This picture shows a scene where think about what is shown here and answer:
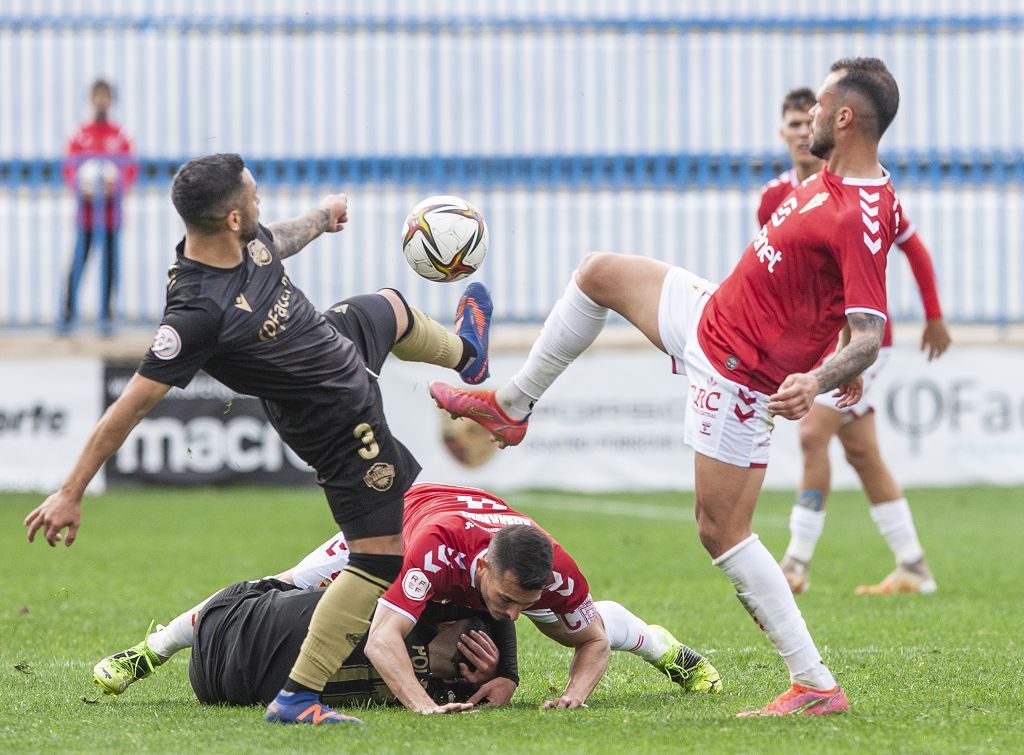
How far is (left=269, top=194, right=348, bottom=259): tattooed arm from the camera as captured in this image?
5.58m

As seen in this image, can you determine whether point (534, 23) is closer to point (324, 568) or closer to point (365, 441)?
point (324, 568)

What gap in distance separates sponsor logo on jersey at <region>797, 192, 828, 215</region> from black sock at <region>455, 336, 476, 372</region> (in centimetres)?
174

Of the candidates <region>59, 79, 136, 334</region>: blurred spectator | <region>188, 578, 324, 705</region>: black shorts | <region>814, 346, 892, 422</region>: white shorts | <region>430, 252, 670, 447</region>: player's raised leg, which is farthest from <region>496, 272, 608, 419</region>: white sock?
<region>59, 79, 136, 334</region>: blurred spectator

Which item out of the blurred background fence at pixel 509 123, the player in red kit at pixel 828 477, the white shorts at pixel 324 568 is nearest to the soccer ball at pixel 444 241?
the white shorts at pixel 324 568

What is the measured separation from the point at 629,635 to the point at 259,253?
2042 millimetres

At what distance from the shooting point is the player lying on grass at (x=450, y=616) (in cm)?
539

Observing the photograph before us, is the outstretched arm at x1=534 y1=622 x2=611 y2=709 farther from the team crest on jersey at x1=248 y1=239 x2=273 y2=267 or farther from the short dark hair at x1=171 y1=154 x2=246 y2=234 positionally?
the short dark hair at x1=171 y1=154 x2=246 y2=234

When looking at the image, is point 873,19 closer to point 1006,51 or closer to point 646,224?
point 1006,51

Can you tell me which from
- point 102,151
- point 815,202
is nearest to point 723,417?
point 815,202

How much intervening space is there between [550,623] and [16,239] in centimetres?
1228

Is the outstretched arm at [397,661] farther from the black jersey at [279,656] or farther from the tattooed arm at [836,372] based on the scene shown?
the tattooed arm at [836,372]

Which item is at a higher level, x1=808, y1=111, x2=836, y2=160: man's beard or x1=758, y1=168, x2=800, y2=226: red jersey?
x1=808, y1=111, x2=836, y2=160: man's beard

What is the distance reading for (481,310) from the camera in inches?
259

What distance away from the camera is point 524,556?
5051 millimetres
